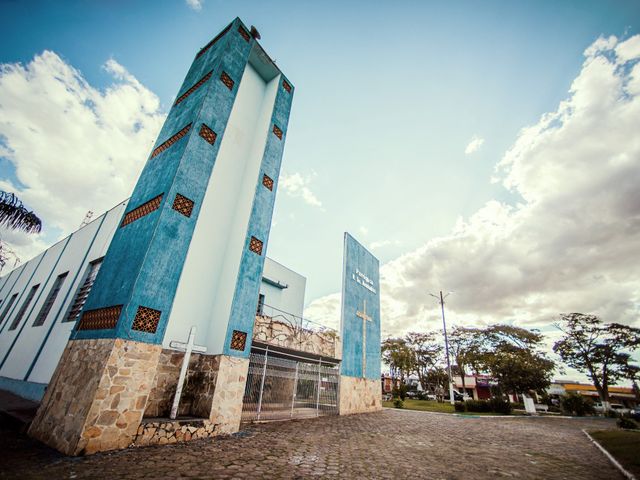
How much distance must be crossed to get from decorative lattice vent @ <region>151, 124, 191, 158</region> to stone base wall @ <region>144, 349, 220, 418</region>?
6.47 meters

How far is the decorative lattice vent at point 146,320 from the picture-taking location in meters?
6.29

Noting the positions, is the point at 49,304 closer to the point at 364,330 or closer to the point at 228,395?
the point at 228,395

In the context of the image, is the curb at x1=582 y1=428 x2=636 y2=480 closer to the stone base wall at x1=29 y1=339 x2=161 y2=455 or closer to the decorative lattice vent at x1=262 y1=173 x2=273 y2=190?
the stone base wall at x1=29 y1=339 x2=161 y2=455

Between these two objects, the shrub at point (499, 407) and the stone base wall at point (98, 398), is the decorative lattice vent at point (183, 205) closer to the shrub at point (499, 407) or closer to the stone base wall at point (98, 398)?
the stone base wall at point (98, 398)

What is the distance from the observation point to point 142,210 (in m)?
8.02

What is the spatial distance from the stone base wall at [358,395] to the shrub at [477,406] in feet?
26.6

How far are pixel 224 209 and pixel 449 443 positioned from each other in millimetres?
10177

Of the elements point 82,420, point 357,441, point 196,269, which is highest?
point 196,269

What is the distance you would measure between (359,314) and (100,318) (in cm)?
1399

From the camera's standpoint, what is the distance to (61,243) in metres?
15.3

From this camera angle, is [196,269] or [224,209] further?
[224,209]

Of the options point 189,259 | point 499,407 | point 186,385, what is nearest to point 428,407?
point 499,407

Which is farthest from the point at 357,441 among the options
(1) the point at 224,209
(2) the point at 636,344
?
(2) the point at 636,344

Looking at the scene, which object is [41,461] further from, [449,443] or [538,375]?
[538,375]
